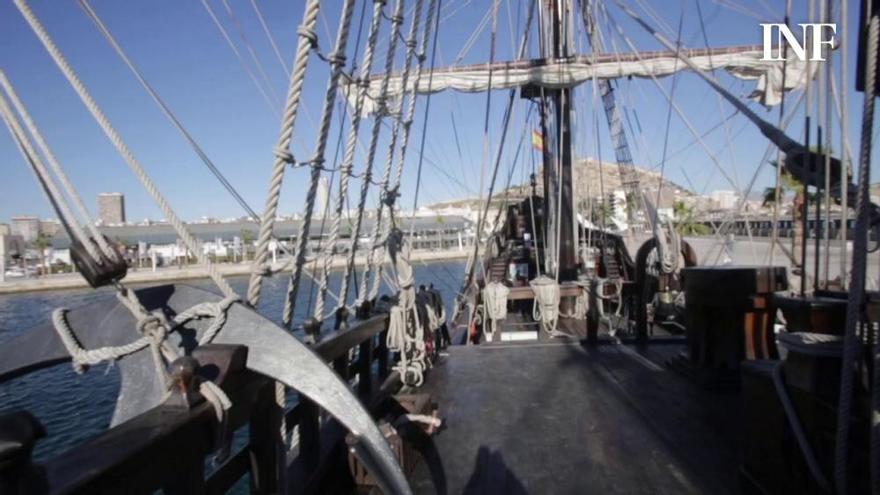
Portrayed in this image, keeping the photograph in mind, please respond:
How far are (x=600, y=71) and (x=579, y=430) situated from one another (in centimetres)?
1126

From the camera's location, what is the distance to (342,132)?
5.26m

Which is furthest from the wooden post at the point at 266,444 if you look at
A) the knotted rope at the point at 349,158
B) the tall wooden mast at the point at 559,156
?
the tall wooden mast at the point at 559,156

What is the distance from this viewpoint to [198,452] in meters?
1.40

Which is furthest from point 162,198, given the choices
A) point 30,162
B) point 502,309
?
point 502,309

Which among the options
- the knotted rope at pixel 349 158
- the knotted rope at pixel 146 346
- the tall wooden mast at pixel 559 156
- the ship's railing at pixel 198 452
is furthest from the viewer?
the tall wooden mast at pixel 559 156

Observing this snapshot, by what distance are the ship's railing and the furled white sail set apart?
9195mm

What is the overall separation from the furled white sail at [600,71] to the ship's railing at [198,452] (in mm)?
9195

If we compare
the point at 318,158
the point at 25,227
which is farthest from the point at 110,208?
the point at 318,158

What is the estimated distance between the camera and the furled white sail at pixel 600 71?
11.4 metres

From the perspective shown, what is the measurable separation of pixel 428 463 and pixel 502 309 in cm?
497

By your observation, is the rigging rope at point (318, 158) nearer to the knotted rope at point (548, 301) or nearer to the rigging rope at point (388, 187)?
the rigging rope at point (388, 187)

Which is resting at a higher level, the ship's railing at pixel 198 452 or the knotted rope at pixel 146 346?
Answer: the knotted rope at pixel 146 346

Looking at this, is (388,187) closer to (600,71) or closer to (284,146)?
(284,146)

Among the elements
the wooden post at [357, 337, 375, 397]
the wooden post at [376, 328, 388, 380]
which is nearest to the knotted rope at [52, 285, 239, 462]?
the wooden post at [357, 337, 375, 397]
